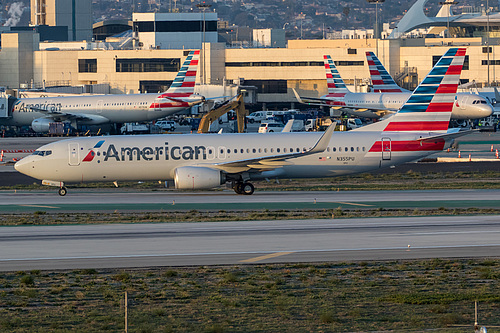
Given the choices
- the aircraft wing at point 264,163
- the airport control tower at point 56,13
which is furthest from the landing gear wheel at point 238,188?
the airport control tower at point 56,13

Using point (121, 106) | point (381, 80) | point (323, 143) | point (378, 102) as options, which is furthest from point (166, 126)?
point (323, 143)

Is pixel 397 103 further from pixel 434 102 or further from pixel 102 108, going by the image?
pixel 434 102

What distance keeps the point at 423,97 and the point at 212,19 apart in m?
101

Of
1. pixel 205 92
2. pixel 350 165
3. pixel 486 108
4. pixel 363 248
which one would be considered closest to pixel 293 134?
pixel 350 165

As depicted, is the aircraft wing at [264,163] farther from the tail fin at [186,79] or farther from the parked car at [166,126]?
the parked car at [166,126]

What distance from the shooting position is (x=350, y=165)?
4659 centimetres

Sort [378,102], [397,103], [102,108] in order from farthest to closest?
1. [378,102]
2. [397,103]
3. [102,108]

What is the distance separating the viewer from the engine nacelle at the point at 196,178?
44.5 m

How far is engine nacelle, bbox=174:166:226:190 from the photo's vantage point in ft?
146

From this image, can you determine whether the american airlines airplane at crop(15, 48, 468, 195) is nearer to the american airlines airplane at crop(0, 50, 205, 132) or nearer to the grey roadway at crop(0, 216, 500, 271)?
the grey roadway at crop(0, 216, 500, 271)

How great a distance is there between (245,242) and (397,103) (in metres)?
70.8

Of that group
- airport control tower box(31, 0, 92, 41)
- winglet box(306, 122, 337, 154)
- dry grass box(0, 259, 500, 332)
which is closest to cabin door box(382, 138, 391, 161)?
winglet box(306, 122, 337, 154)

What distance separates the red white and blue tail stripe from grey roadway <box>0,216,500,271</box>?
11917 mm

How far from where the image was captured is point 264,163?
45438 mm
